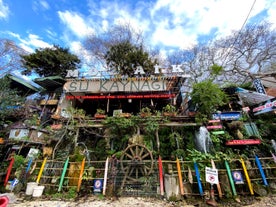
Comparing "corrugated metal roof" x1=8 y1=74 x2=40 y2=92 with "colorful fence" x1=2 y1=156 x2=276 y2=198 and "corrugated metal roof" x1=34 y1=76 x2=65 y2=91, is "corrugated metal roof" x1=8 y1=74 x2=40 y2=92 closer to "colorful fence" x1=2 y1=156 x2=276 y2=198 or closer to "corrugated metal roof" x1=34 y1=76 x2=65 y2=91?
"corrugated metal roof" x1=34 y1=76 x2=65 y2=91

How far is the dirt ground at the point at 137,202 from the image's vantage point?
4.35 meters

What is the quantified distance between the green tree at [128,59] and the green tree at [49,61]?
12.8 ft

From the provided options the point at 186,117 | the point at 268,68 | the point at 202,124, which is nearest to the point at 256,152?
the point at 202,124

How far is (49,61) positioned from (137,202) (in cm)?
1284

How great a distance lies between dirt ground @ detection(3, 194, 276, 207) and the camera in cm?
435

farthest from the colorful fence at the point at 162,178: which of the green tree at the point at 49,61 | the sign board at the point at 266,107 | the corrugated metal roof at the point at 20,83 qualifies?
the green tree at the point at 49,61

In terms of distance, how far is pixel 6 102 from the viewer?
781cm

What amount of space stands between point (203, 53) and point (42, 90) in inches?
688

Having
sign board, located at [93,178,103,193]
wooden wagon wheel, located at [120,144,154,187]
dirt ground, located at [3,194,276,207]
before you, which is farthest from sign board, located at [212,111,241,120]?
sign board, located at [93,178,103,193]

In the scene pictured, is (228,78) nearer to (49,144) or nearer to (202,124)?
(202,124)

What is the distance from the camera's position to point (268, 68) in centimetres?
1388

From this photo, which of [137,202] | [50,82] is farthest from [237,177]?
[50,82]

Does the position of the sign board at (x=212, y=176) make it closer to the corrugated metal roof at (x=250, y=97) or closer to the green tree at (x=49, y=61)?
the corrugated metal roof at (x=250, y=97)

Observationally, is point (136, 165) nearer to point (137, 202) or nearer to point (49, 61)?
point (137, 202)
